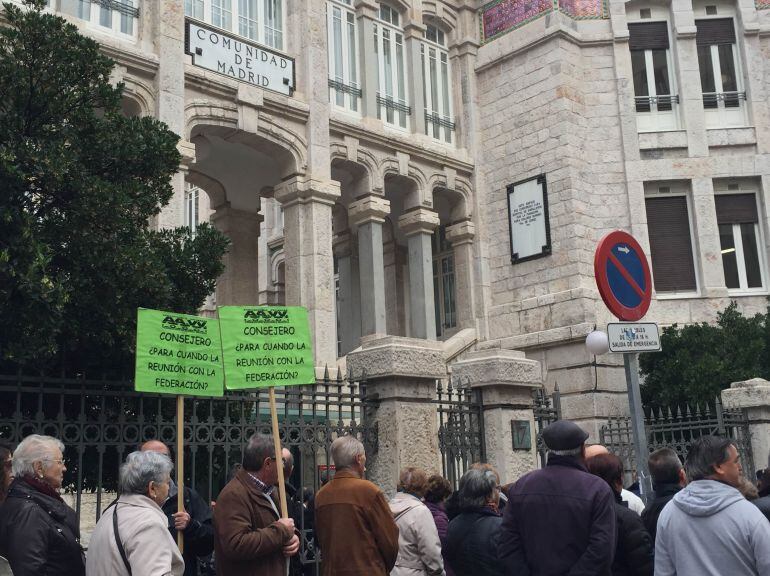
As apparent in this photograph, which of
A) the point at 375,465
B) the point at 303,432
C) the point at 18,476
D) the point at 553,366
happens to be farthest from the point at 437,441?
the point at 553,366

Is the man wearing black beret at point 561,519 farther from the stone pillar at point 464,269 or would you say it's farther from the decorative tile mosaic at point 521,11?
the decorative tile mosaic at point 521,11

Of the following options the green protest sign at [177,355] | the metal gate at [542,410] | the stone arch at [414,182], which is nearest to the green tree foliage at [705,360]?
the stone arch at [414,182]

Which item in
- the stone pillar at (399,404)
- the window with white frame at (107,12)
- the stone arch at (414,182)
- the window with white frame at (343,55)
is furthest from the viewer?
the stone arch at (414,182)

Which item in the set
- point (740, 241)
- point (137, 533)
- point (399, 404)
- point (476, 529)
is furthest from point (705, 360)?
point (137, 533)

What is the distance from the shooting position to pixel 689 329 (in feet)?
52.5

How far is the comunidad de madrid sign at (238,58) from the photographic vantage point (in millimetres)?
15031

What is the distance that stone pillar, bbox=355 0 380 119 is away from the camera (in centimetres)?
1777

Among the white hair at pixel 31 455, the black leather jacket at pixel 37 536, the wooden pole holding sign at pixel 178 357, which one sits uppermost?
the wooden pole holding sign at pixel 178 357

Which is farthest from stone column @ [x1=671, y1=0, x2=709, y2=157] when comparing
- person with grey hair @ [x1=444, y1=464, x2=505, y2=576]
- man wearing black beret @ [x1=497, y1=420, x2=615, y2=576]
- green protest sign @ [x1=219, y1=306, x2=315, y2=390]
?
man wearing black beret @ [x1=497, y1=420, x2=615, y2=576]

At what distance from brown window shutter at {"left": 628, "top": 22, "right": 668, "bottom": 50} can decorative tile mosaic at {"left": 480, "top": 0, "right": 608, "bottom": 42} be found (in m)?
0.81

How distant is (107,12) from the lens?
14.2 meters

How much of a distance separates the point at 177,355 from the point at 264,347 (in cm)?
62

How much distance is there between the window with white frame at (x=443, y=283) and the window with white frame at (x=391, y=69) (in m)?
3.31

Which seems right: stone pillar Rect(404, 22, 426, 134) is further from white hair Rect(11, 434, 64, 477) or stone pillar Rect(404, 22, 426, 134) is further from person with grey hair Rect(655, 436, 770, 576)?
person with grey hair Rect(655, 436, 770, 576)
